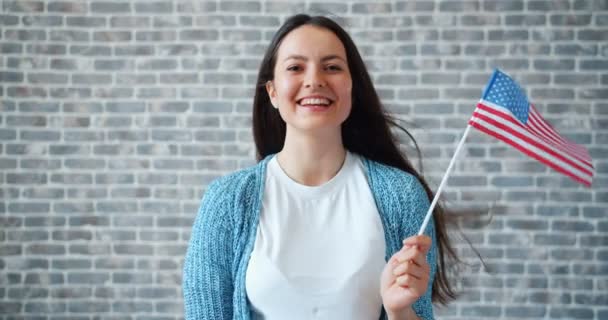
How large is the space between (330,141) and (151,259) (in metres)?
1.95

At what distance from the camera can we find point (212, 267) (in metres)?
1.55

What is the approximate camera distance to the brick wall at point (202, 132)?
3223mm

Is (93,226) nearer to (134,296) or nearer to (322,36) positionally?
(134,296)

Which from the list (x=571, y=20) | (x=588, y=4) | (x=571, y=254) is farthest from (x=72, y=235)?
(x=588, y=4)

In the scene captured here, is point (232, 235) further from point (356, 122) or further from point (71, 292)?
point (71, 292)

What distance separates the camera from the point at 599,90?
3.21m

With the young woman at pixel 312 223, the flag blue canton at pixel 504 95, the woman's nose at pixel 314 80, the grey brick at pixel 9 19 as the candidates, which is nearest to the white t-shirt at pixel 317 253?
the young woman at pixel 312 223

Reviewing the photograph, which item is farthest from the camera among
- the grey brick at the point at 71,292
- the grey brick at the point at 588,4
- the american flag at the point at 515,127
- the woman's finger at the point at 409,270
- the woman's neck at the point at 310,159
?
the grey brick at the point at 71,292

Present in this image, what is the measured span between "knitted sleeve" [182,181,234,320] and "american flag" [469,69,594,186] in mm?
655

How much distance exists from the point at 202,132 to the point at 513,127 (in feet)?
6.75

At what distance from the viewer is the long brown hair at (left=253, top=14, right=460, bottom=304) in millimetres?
1648

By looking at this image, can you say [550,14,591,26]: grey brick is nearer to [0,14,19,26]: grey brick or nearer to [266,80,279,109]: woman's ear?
[266,80,279,109]: woman's ear

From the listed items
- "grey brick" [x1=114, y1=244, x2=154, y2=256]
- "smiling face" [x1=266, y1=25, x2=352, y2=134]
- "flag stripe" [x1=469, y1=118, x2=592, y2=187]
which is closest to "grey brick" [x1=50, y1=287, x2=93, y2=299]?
"grey brick" [x1=114, y1=244, x2=154, y2=256]

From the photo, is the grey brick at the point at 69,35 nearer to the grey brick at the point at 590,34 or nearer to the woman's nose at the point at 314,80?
the woman's nose at the point at 314,80
